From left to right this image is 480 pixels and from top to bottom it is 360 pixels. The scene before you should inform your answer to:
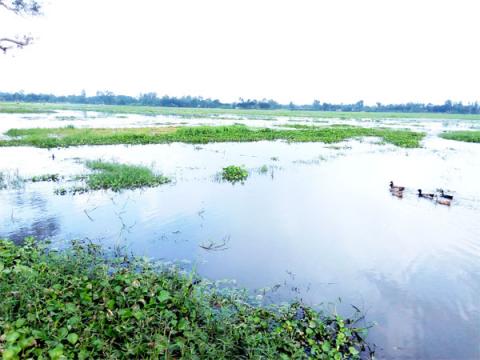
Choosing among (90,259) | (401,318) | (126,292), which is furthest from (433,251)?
(90,259)

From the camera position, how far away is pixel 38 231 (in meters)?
6.99

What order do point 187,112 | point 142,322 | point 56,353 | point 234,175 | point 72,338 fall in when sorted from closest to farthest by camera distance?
point 56,353 → point 72,338 → point 142,322 → point 234,175 → point 187,112

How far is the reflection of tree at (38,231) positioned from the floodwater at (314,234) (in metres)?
0.02

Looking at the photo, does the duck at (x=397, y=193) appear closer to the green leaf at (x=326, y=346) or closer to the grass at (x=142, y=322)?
the grass at (x=142, y=322)

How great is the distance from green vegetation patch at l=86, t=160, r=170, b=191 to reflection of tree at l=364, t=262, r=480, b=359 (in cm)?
789

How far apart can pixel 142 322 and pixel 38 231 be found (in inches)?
189

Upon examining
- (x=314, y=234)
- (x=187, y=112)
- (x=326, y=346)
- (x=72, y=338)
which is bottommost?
(x=314, y=234)

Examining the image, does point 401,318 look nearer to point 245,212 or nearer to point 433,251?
point 433,251

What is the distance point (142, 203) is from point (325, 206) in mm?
5444

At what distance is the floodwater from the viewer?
4.93 meters

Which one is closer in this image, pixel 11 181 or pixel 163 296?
pixel 163 296

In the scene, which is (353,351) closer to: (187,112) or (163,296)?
(163,296)

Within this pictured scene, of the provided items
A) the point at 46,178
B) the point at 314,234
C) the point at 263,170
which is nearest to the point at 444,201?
the point at 314,234

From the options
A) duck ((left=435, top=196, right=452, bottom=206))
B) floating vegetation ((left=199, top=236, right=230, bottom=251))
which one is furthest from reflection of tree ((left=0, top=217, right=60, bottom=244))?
duck ((left=435, top=196, right=452, bottom=206))
